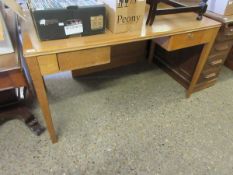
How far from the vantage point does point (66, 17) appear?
958 millimetres

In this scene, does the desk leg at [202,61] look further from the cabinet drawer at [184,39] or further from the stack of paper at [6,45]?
the stack of paper at [6,45]

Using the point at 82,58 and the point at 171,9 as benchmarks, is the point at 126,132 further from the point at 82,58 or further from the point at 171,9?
the point at 171,9

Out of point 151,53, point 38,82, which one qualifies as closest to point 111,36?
point 38,82

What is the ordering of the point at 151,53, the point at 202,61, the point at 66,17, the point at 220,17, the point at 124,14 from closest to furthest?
the point at 66,17 < the point at 124,14 < the point at 220,17 < the point at 202,61 < the point at 151,53

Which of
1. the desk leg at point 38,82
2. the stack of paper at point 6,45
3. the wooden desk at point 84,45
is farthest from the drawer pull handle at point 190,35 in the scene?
the stack of paper at point 6,45

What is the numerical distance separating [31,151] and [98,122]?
525mm

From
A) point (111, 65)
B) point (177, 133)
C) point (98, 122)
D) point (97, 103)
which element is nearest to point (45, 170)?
point (98, 122)

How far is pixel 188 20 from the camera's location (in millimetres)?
1406

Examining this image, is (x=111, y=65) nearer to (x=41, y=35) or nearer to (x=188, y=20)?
(x=188, y=20)

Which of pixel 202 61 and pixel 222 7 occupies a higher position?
pixel 222 7

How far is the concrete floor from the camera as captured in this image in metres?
1.26

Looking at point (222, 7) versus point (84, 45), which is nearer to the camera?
point (84, 45)

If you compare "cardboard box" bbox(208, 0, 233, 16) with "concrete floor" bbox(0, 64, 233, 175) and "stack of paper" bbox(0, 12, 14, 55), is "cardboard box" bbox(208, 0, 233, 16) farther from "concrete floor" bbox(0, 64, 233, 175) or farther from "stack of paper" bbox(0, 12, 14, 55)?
"stack of paper" bbox(0, 12, 14, 55)

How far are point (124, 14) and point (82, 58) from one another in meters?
0.35
